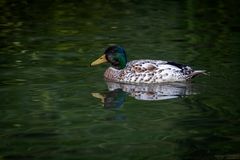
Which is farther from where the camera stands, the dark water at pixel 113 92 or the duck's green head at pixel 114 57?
the duck's green head at pixel 114 57

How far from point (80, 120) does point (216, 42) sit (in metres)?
7.38

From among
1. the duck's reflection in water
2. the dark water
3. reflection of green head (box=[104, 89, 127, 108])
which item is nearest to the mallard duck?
the duck's reflection in water

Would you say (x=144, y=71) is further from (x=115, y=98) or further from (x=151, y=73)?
(x=115, y=98)

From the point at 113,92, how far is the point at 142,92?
0.52m

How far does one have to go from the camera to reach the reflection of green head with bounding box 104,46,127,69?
1444cm

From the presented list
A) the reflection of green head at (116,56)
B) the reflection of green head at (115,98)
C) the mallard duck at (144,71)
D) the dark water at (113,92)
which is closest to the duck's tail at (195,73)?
the mallard duck at (144,71)

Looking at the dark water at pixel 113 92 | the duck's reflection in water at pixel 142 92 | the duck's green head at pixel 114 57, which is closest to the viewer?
the dark water at pixel 113 92

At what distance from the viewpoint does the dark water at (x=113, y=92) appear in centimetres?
956

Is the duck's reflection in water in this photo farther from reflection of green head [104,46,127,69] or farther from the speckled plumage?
reflection of green head [104,46,127,69]

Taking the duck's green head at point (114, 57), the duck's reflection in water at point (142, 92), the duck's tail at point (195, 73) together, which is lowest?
the duck's reflection in water at point (142, 92)

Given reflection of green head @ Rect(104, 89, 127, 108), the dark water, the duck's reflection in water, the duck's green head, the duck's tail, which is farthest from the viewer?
the duck's green head

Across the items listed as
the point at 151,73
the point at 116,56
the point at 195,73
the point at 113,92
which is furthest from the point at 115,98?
the point at 116,56

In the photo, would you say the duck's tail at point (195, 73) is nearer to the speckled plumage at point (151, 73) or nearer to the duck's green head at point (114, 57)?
the speckled plumage at point (151, 73)

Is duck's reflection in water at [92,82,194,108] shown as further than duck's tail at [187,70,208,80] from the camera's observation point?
No
